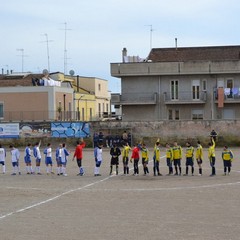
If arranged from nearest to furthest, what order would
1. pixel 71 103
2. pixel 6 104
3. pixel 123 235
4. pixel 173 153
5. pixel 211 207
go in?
pixel 123 235 → pixel 211 207 → pixel 173 153 → pixel 6 104 → pixel 71 103

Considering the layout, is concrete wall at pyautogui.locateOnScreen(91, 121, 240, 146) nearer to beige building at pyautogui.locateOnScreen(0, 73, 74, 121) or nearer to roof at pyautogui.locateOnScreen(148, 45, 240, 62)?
beige building at pyautogui.locateOnScreen(0, 73, 74, 121)

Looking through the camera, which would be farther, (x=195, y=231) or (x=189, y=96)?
(x=189, y=96)

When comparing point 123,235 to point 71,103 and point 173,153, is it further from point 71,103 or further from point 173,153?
point 71,103

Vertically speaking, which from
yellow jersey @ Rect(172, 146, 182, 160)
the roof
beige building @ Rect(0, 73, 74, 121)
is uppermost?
→ the roof

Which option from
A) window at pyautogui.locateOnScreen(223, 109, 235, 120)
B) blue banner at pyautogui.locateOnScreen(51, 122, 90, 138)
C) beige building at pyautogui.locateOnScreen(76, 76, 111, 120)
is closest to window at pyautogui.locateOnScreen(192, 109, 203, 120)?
window at pyautogui.locateOnScreen(223, 109, 235, 120)

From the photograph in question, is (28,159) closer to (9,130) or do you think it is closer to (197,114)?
(9,130)

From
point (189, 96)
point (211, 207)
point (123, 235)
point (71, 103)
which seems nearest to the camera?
point (123, 235)

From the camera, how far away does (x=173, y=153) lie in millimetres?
30500

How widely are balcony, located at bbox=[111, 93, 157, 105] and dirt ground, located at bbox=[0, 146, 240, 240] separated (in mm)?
30284

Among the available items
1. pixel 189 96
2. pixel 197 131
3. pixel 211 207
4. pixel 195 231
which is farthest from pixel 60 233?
pixel 189 96

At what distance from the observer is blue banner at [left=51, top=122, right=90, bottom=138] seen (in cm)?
5481

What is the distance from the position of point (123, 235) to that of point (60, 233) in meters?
1.55


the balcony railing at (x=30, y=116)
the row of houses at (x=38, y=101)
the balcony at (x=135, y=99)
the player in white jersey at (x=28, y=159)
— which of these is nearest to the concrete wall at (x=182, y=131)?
the balcony at (x=135, y=99)

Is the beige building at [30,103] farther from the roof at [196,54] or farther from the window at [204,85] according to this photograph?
the window at [204,85]
